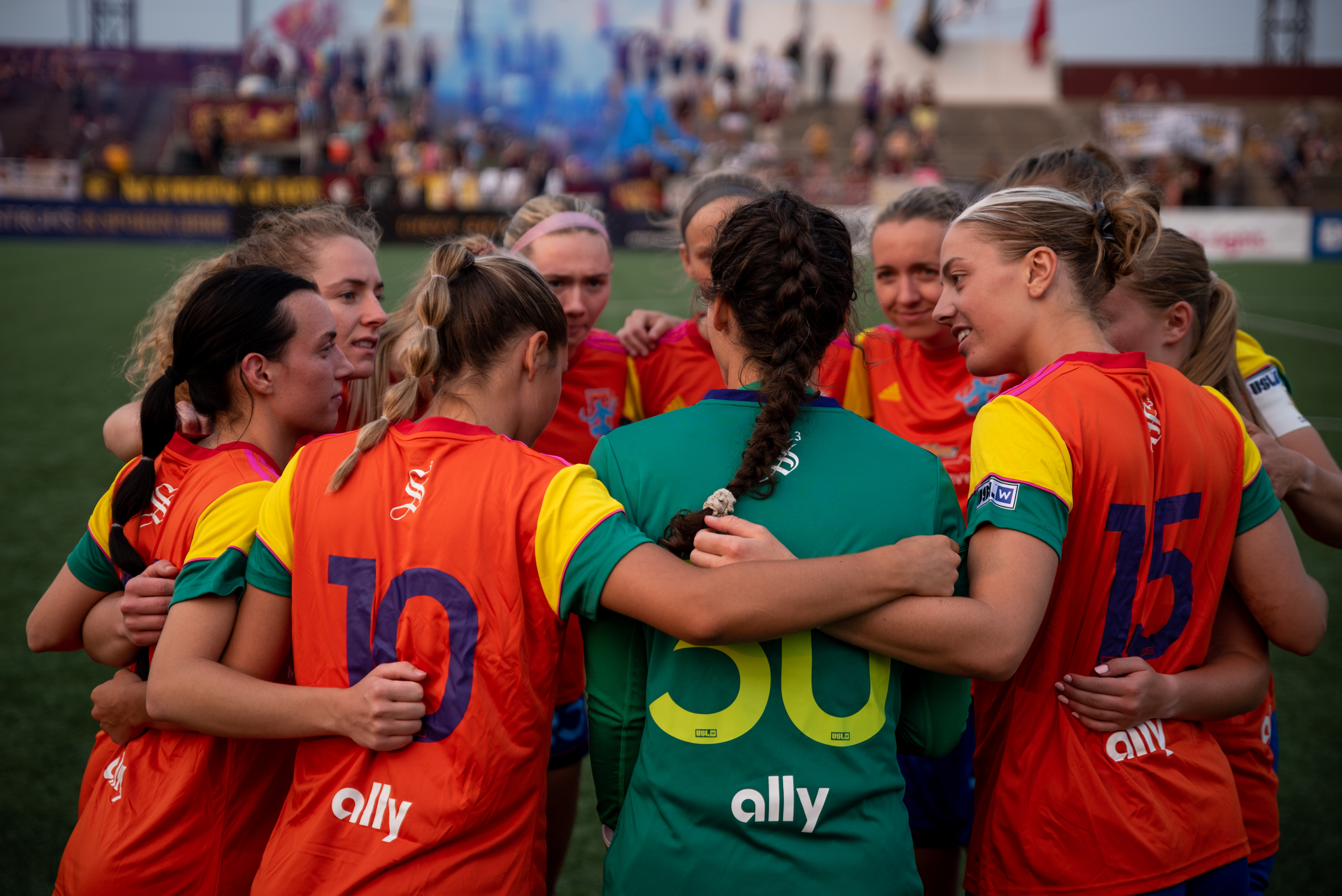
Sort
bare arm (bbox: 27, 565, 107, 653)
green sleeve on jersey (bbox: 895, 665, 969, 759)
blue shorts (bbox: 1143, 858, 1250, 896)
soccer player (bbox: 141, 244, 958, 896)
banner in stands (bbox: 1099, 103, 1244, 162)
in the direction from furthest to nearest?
banner in stands (bbox: 1099, 103, 1244, 162), bare arm (bbox: 27, 565, 107, 653), blue shorts (bbox: 1143, 858, 1250, 896), green sleeve on jersey (bbox: 895, 665, 969, 759), soccer player (bbox: 141, 244, 958, 896)

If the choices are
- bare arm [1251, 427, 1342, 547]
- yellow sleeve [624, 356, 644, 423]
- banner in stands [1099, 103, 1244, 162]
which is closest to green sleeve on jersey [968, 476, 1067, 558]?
bare arm [1251, 427, 1342, 547]

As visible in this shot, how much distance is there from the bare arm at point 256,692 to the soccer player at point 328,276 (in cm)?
90

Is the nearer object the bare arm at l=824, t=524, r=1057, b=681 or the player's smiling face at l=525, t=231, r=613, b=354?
the bare arm at l=824, t=524, r=1057, b=681

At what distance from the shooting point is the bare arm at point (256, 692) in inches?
64.6

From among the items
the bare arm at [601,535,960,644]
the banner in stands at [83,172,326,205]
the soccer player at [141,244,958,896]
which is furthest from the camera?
the banner in stands at [83,172,326,205]

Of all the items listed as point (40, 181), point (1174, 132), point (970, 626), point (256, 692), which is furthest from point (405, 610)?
point (1174, 132)

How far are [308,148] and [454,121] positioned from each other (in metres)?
6.88

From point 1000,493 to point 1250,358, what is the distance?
1360 millimetres

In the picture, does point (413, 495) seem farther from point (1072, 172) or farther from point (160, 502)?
point (1072, 172)

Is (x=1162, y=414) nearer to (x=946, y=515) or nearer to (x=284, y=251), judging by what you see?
(x=946, y=515)

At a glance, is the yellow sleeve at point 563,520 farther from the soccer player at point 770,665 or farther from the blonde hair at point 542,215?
the blonde hair at point 542,215

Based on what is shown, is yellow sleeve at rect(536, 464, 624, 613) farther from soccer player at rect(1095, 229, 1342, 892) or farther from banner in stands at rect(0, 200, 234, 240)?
banner in stands at rect(0, 200, 234, 240)

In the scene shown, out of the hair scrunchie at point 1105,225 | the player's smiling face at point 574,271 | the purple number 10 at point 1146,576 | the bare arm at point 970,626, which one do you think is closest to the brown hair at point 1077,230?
the hair scrunchie at point 1105,225

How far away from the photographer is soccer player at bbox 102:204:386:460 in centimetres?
255
